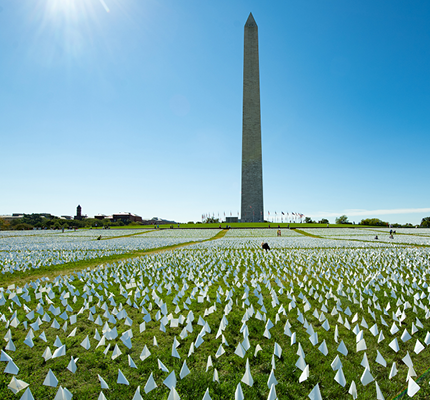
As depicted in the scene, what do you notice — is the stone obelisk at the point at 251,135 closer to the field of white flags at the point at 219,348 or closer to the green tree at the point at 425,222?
the green tree at the point at 425,222

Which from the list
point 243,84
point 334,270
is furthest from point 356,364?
point 243,84

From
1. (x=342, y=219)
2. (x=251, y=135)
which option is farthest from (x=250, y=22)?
(x=342, y=219)

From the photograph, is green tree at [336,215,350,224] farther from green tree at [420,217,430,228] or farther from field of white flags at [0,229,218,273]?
field of white flags at [0,229,218,273]

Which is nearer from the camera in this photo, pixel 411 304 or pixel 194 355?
pixel 194 355

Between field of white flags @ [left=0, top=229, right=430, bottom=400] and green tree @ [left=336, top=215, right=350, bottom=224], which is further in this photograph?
green tree @ [left=336, top=215, right=350, bottom=224]

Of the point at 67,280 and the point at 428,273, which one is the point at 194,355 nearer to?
the point at 67,280

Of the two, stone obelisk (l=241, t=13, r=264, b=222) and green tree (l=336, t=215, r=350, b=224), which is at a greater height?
stone obelisk (l=241, t=13, r=264, b=222)

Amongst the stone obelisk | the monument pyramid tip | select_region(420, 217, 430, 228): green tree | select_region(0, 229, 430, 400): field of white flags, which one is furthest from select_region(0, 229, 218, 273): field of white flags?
select_region(420, 217, 430, 228): green tree

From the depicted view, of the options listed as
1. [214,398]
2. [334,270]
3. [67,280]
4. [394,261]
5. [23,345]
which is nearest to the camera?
[214,398]
